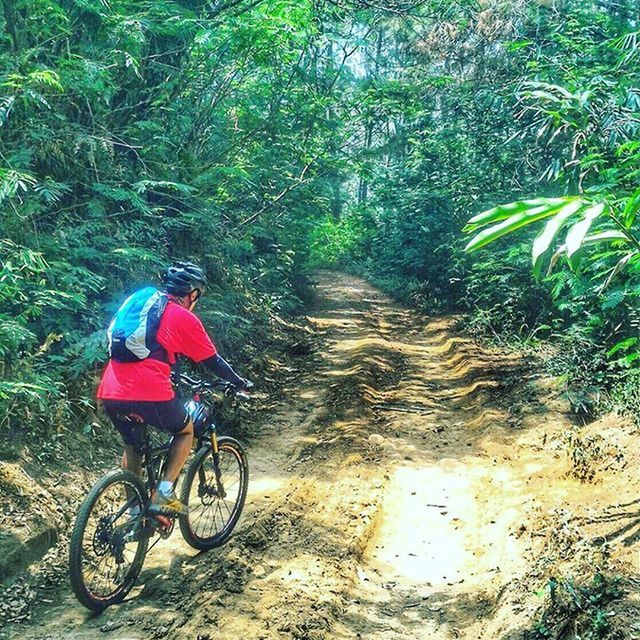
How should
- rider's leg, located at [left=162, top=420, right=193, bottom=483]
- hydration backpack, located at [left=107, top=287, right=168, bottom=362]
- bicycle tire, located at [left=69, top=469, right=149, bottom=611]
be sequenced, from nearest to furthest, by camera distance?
bicycle tire, located at [left=69, top=469, right=149, bottom=611], hydration backpack, located at [left=107, top=287, right=168, bottom=362], rider's leg, located at [left=162, top=420, right=193, bottom=483]

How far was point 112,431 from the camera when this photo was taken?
629 cm

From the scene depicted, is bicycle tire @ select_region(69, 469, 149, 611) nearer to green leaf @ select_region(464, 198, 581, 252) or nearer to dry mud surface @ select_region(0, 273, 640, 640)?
dry mud surface @ select_region(0, 273, 640, 640)

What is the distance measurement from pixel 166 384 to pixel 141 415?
270mm

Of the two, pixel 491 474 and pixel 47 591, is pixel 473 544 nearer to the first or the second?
pixel 491 474

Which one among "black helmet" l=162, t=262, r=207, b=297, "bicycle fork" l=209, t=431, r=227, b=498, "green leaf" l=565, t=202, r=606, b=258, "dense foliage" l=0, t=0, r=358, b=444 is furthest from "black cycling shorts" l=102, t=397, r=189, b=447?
"green leaf" l=565, t=202, r=606, b=258

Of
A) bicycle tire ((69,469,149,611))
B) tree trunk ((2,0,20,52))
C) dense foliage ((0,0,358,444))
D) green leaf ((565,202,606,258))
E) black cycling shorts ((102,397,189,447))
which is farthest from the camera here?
tree trunk ((2,0,20,52))

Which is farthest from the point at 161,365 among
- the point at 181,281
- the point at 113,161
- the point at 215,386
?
the point at 113,161

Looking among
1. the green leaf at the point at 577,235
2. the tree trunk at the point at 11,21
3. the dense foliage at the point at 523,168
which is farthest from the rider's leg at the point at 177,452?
the tree trunk at the point at 11,21

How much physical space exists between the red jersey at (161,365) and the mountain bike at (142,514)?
0.36m

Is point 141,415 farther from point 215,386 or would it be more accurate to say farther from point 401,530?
point 401,530

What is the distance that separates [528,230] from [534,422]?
16.4 ft

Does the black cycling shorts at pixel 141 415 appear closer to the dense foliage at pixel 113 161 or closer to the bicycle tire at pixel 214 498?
the bicycle tire at pixel 214 498

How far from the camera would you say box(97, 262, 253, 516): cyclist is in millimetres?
4023

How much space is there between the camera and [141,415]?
163 inches
